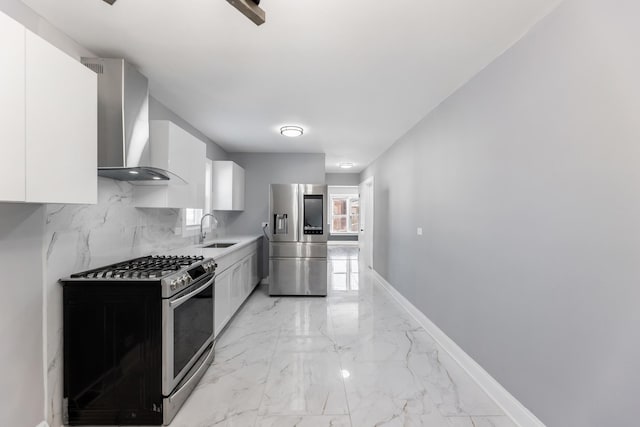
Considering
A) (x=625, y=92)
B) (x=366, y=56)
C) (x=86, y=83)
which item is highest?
(x=366, y=56)

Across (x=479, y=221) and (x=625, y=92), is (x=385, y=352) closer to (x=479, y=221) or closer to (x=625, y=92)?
(x=479, y=221)

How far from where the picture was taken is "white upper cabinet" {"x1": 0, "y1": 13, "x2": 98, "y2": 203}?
46.5 inches

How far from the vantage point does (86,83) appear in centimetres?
157

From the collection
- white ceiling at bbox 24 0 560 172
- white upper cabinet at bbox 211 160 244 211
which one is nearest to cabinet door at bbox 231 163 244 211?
white upper cabinet at bbox 211 160 244 211

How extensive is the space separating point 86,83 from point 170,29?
645mm

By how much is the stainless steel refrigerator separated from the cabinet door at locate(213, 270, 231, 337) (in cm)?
136

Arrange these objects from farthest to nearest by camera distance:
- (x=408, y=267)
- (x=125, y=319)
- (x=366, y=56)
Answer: (x=408, y=267) → (x=366, y=56) → (x=125, y=319)

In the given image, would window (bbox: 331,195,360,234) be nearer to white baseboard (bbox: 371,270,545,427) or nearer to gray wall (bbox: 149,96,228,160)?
gray wall (bbox: 149,96,228,160)

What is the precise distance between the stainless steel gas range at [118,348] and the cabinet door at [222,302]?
958 millimetres

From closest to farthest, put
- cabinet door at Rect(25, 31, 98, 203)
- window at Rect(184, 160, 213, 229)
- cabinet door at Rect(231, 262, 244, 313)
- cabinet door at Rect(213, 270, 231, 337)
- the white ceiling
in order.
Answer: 1. cabinet door at Rect(25, 31, 98, 203)
2. the white ceiling
3. cabinet door at Rect(213, 270, 231, 337)
4. cabinet door at Rect(231, 262, 244, 313)
5. window at Rect(184, 160, 213, 229)

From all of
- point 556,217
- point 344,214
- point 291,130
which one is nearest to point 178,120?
point 291,130

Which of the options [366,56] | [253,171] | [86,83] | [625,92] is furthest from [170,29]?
[253,171]

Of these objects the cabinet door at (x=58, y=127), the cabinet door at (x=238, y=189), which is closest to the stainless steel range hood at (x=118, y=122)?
the cabinet door at (x=58, y=127)

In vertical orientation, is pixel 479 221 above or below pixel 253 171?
below
